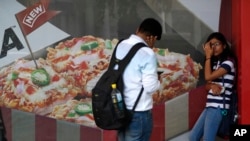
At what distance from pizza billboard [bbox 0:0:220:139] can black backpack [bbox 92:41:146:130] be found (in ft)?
5.50

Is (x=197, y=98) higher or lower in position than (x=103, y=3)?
lower

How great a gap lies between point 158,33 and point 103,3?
1613 mm

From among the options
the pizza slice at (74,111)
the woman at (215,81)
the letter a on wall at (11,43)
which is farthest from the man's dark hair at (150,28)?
the letter a on wall at (11,43)

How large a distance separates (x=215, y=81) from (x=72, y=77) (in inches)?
66.3

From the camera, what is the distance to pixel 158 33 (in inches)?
157

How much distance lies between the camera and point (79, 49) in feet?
18.2

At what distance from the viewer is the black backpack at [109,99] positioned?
12.3 ft

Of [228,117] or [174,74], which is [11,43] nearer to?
[174,74]

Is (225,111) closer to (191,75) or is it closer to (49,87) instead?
(191,75)

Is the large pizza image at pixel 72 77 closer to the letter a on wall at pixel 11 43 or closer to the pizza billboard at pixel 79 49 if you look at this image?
the pizza billboard at pixel 79 49

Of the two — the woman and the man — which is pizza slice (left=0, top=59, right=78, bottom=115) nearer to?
the woman

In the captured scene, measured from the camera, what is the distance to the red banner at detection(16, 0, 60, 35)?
18.0 feet

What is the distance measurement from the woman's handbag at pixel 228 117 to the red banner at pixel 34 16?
7.37ft

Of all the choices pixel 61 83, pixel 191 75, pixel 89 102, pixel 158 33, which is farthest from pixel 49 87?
pixel 158 33
